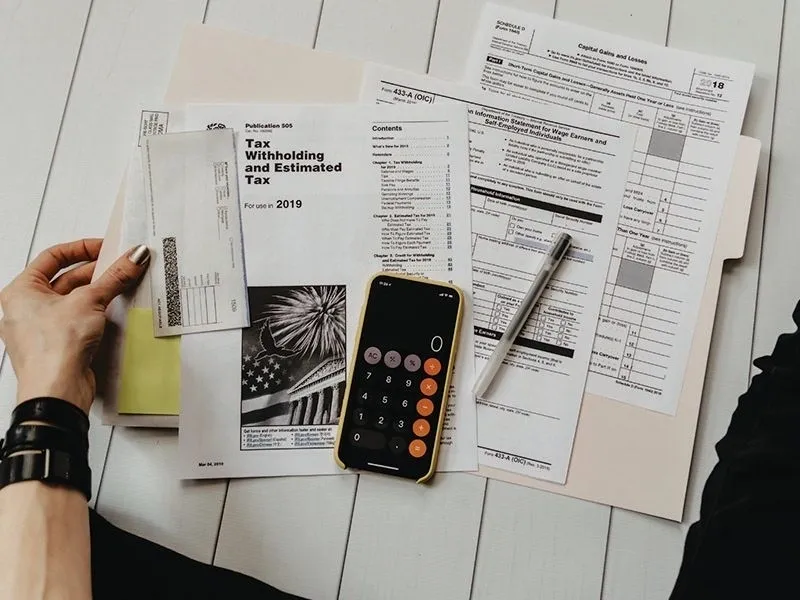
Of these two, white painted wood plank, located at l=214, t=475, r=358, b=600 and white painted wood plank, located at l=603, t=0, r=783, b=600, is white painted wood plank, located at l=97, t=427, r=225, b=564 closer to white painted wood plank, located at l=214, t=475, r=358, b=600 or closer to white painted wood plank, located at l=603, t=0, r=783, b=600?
white painted wood plank, located at l=214, t=475, r=358, b=600

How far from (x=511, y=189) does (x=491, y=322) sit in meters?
0.12

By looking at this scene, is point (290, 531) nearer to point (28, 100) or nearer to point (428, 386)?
point (428, 386)

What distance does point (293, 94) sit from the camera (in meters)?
0.65

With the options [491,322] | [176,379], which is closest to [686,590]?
[491,322]

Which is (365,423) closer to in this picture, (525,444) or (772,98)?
(525,444)

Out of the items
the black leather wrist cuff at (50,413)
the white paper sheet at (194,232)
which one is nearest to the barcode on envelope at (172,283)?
the white paper sheet at (194,232)

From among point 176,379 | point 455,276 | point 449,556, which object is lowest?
point 449,556

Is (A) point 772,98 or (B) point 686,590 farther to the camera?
(A) point 772,98

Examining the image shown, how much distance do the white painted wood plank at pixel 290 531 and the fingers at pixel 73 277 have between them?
0.70 feet

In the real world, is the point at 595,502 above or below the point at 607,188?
below

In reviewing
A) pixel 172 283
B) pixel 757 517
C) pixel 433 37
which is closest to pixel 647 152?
pixel 433 37

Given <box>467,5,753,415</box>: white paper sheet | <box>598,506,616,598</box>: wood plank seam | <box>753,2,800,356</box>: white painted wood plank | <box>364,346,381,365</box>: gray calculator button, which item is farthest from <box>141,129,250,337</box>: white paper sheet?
<box>753,2,800,356</box>: white painted wood plank

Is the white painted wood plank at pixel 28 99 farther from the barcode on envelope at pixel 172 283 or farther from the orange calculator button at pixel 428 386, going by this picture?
the orange calculator button at pixel 428 386

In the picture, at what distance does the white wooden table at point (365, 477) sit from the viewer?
23.7 inches
